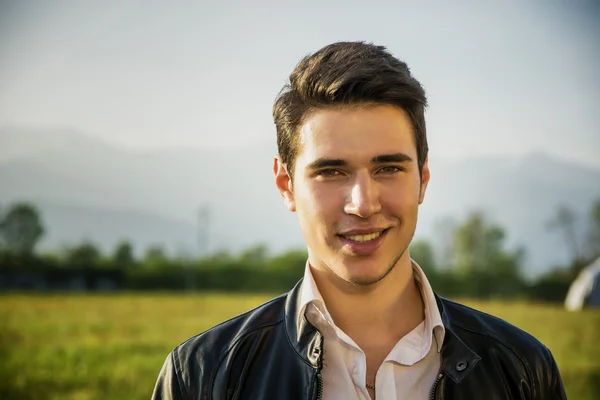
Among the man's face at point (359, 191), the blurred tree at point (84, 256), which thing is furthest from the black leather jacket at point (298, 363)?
the blurred tree at point (84, 256)

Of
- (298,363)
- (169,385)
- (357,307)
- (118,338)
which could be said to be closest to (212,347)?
(169,385)

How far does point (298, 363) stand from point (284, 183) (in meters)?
0.68

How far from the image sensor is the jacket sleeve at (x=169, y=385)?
2086 millimetres

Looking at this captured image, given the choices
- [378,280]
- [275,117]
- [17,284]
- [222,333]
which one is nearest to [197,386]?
[222,333]

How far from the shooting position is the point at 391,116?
2.14 meters

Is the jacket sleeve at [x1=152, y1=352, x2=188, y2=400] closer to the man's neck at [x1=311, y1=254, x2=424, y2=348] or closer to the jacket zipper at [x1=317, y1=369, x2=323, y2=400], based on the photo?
the jacket zipper at [x1=317, y1=369, x2=323, y2=400]

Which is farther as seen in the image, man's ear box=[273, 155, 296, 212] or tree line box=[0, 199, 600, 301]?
tree line box=[0, 199, 600, 301]

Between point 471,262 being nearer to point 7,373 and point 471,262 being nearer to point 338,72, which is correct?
point 7,373

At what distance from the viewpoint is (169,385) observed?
6.93 ft

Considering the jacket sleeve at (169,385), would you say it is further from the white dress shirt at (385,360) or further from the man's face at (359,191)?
the man's face at (359,191)

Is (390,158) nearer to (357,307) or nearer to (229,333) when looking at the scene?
(357,307)

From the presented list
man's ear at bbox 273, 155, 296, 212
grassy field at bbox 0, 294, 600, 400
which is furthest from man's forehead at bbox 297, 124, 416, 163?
grassy field at bbox 0, 294, 600, 400

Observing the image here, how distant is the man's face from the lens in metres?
2.04

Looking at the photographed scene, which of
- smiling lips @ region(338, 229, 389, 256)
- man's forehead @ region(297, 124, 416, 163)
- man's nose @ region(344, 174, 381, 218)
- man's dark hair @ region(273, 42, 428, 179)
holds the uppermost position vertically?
man's dark hair @ region(273, 42, 428, 179)
